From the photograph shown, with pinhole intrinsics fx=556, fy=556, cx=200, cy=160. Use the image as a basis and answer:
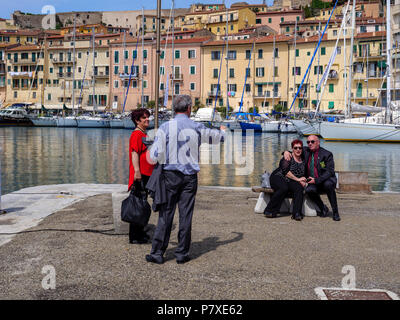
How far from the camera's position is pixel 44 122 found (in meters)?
76.9

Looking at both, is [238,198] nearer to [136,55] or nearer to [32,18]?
[136,55]

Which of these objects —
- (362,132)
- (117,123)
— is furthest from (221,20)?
(362,132)

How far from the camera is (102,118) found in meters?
72.9

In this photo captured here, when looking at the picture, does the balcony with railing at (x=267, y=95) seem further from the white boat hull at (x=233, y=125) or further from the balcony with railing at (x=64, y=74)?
the balcony with railing at (x=64, y=74)

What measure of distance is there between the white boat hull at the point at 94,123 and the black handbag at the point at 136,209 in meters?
65.9

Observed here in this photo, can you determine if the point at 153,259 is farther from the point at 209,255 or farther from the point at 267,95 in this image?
the point at 267,95

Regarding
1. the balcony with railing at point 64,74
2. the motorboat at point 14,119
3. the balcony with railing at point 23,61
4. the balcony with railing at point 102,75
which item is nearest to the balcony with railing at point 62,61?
the balcony with railing at point 64,74

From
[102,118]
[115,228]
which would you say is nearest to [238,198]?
[115,228]

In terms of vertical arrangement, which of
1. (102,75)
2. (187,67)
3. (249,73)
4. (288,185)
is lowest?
(288,185)

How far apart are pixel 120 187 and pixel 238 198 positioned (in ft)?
10.5

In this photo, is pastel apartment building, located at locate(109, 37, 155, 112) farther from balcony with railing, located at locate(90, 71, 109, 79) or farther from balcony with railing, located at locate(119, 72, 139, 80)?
balcony with railing, located at locate(90, 71, 109, 79)

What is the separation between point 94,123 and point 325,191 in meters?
65.6

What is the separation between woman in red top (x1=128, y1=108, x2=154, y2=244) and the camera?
6.54m

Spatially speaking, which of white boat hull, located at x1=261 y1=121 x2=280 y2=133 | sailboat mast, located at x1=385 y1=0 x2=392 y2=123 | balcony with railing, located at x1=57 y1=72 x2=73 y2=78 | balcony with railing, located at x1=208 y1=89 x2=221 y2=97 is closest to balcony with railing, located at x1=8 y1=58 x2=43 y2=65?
balcony with railing, located at x1=57 y1=72 x2=73 y2=78
